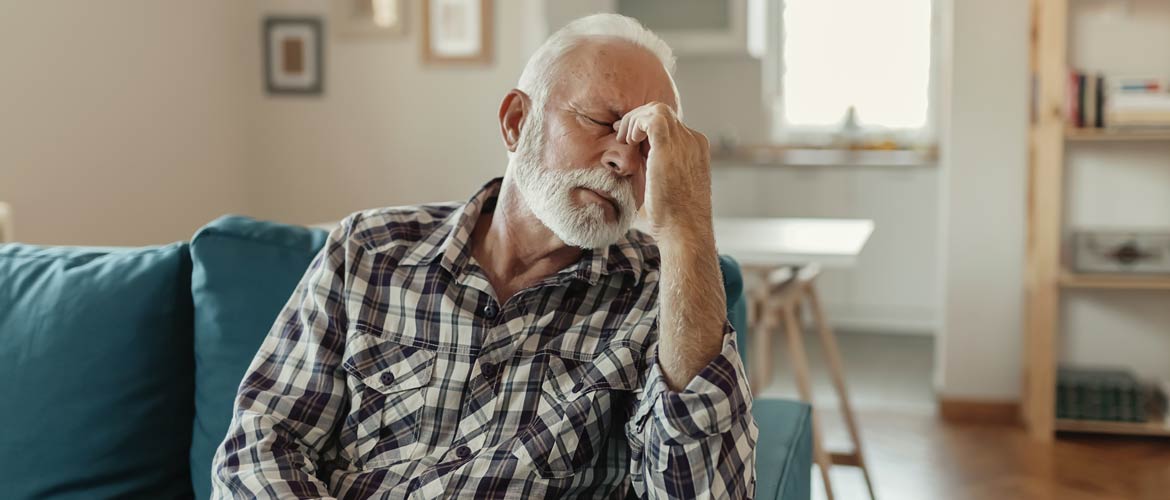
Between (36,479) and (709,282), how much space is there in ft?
3.42

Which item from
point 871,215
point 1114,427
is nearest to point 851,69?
point 871,215

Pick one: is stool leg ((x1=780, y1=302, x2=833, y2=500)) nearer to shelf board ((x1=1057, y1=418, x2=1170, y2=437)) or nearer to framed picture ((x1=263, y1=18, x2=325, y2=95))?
shelf board ((x1=1057, y1=418, x2=1170, y2=437))

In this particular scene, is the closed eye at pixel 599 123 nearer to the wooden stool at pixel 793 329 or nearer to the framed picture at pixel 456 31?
the wooden stool at pixel 793 329

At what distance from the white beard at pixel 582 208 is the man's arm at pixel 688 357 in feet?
0.35

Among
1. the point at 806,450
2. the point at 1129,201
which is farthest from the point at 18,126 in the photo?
the point at 1129,201

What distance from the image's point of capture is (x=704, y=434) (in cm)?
124

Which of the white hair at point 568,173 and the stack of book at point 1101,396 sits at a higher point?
the white hair at point 568,173

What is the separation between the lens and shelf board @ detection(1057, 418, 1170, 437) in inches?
142

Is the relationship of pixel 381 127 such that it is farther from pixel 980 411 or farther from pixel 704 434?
pixel 704 434

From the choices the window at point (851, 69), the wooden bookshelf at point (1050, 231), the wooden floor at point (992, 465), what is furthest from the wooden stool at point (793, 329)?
the window at point (851, 69)

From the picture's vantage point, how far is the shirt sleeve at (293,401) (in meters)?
1.36

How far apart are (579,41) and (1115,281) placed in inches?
107

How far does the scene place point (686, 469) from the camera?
1.25m

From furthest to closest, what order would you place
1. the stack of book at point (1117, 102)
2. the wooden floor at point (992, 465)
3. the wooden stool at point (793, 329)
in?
the stack of book at point (1117, 102)
the wooden floor at point (992, 465)
the wooden stool at point (793, 329)
